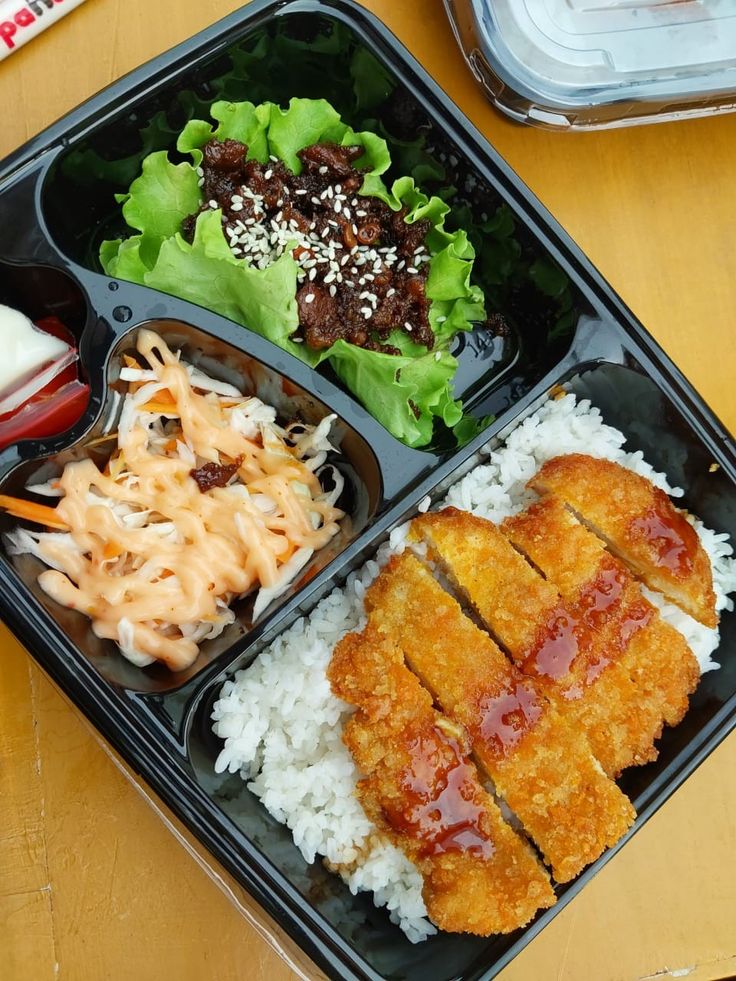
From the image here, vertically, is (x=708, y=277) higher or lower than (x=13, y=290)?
higher

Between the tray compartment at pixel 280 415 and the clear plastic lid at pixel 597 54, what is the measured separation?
3.21 feet

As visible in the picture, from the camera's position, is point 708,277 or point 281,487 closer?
point 281,487

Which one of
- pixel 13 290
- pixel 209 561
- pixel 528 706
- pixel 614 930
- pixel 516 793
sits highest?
pixel 13 290

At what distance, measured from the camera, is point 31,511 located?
64.3 inches

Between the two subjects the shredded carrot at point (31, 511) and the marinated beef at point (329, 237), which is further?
the marinated beef at point (329, 237)

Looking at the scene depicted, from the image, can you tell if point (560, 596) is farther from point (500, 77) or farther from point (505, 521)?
point (500, 77)

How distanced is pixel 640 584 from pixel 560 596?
255 mm

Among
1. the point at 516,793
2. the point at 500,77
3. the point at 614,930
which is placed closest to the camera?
the point at 516,793

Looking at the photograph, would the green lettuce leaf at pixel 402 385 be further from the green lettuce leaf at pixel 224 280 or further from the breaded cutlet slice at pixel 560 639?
the breaded cutlet slice at pixel 560 639

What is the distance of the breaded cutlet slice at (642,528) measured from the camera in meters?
1.79

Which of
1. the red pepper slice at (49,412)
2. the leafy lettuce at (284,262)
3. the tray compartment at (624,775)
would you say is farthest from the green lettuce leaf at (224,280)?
the tray compartment at (624,775)

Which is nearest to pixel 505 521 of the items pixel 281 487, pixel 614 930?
pixel 281 487

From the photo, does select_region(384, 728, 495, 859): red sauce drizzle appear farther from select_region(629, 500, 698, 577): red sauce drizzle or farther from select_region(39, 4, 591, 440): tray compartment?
select_region(39, 4, 591, 440): tray compartment

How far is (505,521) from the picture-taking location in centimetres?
188
